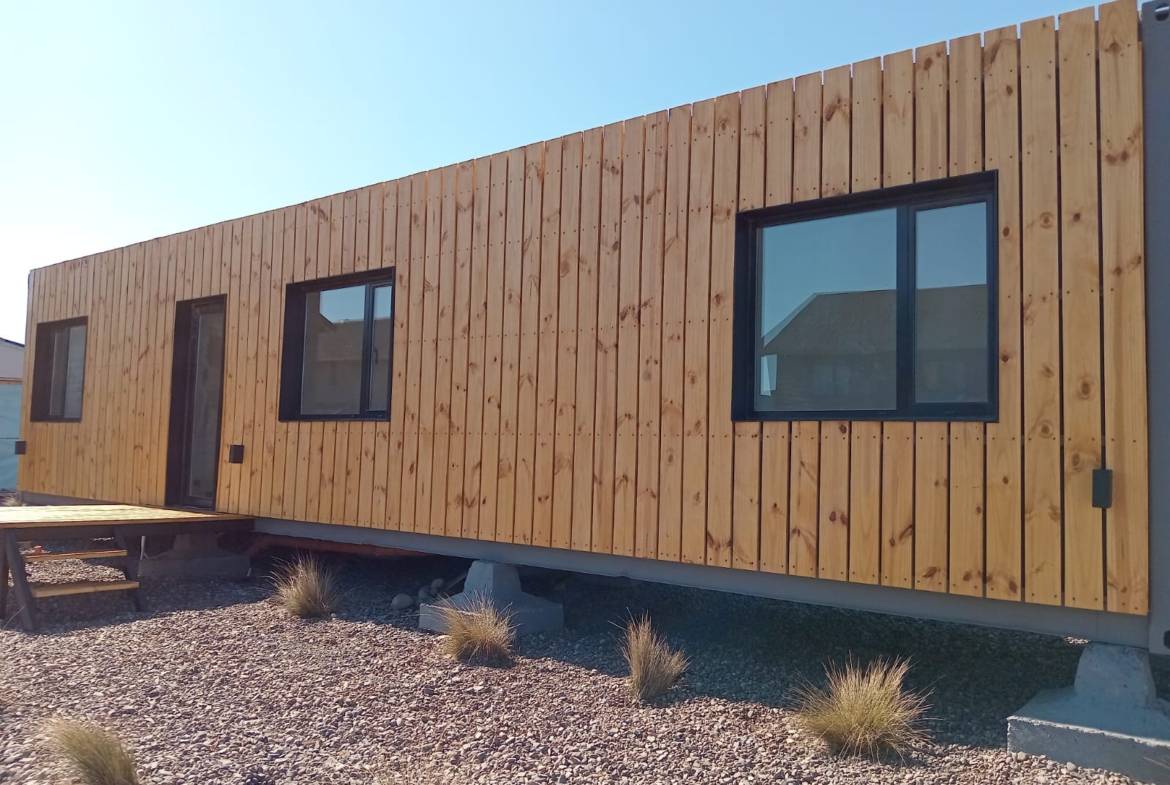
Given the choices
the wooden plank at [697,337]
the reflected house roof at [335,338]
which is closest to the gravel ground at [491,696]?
the wooden plank at [697,337]

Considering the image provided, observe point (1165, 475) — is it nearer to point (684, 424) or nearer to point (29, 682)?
point (684, 424)

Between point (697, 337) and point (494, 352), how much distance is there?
64.3 inches

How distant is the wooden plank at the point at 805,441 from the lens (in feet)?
15.4

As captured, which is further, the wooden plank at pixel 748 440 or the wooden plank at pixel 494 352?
the wooden plank at pixel 494 352

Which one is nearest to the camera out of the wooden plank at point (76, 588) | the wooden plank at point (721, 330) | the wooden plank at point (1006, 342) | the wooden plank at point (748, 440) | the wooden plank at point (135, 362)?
the wooden plank at point (1006, 342)

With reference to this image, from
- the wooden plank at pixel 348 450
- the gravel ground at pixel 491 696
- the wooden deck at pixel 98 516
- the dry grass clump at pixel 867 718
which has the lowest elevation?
the gravel ground at pixel 491 696

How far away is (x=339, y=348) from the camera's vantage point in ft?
25.2

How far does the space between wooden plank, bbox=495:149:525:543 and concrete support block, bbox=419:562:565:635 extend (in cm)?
25

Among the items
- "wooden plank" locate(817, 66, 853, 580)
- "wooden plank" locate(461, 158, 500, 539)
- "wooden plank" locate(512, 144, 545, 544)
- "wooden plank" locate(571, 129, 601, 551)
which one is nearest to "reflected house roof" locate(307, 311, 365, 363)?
"wooden plank" locate(461, 158, 500, 539)

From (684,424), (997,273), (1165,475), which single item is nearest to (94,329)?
(684,424)

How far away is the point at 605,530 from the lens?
5.57 metres

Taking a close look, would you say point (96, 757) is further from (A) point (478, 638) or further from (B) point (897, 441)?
(B) point (897, 441)

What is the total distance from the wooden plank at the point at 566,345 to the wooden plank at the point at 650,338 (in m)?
0.51

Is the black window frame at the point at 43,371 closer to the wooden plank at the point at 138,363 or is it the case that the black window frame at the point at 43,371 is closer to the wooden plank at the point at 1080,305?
the wooden plank at the point at 138,363
